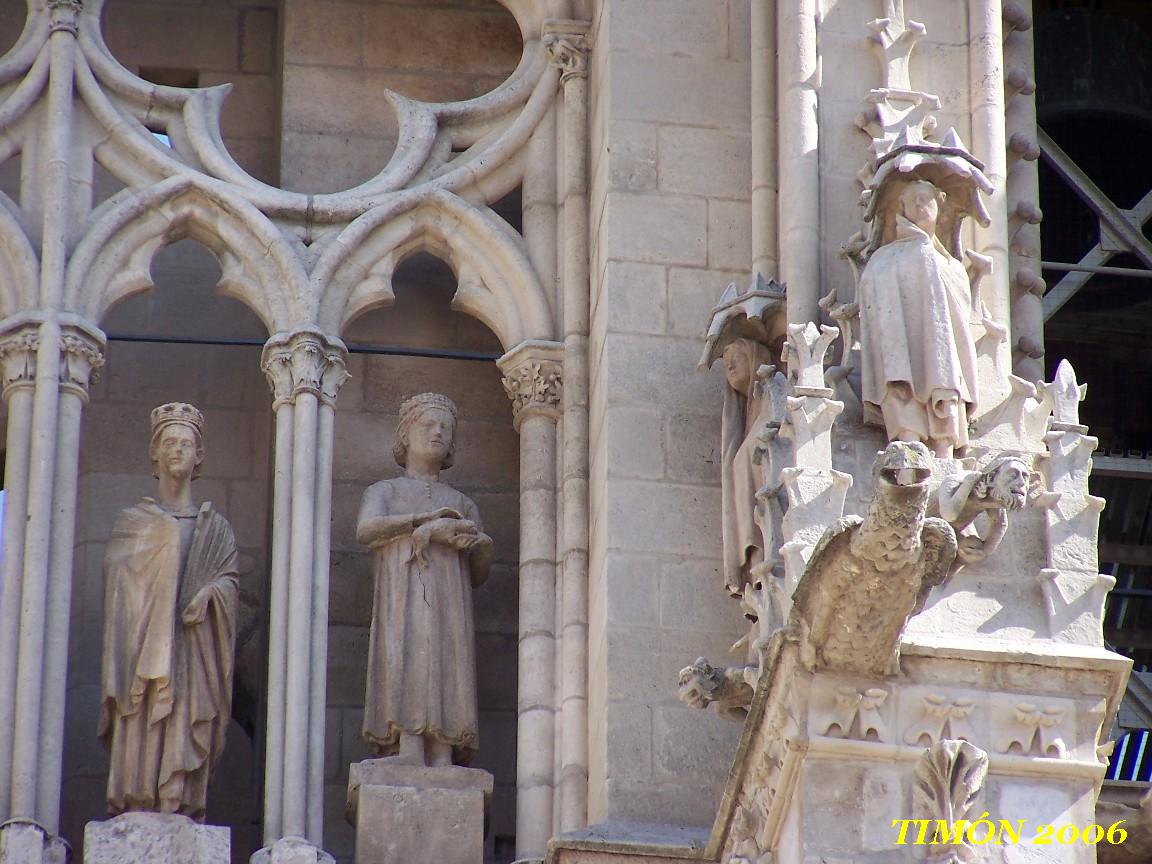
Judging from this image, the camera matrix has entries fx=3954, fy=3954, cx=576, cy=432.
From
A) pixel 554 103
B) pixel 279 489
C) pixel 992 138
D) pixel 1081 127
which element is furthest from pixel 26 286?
pixel 1081 127

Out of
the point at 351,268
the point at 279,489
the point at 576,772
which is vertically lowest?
the point at 576,772

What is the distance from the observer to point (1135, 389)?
725 inches

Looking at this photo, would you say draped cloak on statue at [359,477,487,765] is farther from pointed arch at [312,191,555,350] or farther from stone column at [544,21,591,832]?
pointed arch at [312,191,555,350]

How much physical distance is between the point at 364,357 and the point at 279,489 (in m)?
1.27

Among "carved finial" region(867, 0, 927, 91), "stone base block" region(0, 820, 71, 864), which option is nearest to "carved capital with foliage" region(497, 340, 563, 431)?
"carved finial" region(867, 0, 927, 91)

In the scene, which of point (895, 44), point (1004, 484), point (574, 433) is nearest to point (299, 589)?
point (574, 433)

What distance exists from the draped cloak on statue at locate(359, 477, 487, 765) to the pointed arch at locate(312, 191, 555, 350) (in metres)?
0.93

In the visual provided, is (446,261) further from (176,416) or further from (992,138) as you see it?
(992,138)

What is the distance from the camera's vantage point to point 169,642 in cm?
1442

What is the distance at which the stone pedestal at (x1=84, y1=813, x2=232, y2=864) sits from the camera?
14.0 meters

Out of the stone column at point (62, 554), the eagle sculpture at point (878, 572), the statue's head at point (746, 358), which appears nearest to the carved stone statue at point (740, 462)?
the statue's head at point (746, 358)

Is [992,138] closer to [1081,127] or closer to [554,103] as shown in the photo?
[554,103]

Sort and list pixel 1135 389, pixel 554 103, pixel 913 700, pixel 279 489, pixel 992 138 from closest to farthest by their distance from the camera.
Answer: pixel 913 700 < pixel 992 138 < pixel 279 489 < pixel 554 103 < pixel 1135 389

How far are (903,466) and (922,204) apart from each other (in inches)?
78.3
